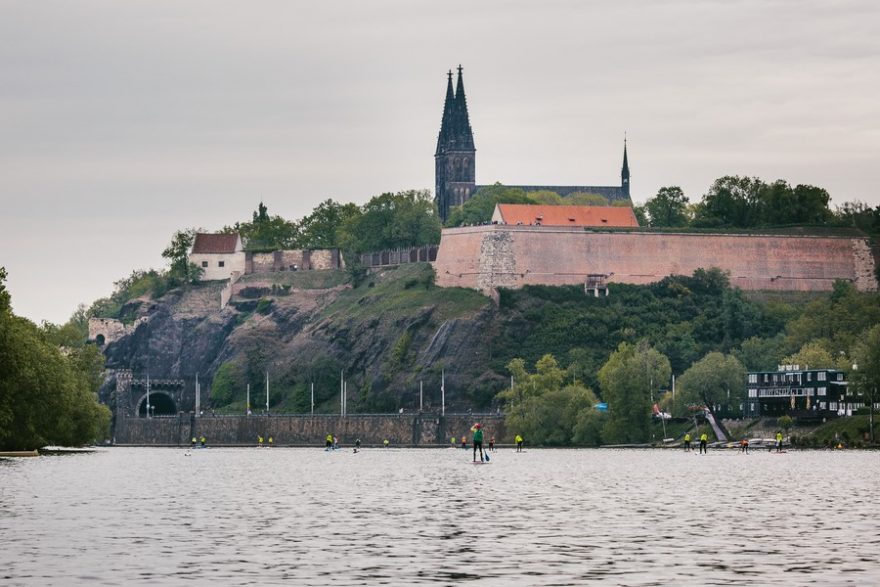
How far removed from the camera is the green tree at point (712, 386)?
6511 inches

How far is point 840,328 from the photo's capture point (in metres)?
188

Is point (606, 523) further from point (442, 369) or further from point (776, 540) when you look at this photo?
point (442, 369)

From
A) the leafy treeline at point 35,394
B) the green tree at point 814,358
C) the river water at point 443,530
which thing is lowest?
the river water at point 443,530

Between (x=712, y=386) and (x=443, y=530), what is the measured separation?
12153 cm

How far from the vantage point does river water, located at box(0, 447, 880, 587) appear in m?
Result: 37.8

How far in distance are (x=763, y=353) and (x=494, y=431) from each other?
3158 cm

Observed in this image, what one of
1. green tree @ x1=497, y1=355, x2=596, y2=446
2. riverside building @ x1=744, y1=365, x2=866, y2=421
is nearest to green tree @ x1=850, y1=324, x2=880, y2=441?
riverside building @ x1=744, y1=365, x2=866, y2=421

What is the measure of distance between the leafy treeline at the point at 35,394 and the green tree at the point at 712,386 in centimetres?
5380

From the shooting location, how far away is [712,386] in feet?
550

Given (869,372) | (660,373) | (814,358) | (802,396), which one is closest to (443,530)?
(869,372)

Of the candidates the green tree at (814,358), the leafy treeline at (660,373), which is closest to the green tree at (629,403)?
the leafy treeline at (660,373)

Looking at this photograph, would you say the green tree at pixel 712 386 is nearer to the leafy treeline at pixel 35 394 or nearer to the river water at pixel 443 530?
the leafy treeline at pixel 35 394

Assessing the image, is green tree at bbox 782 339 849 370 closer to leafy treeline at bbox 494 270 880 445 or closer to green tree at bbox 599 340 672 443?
leafy treeline at bbox 494 270 880 445

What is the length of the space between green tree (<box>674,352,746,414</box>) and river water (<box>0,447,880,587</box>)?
77.9 m
